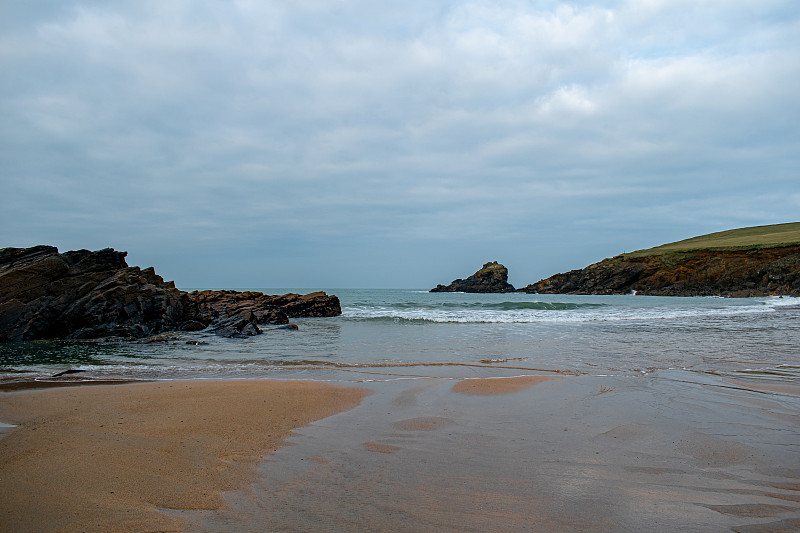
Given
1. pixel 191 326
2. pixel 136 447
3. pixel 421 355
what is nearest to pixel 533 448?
pixel 136 447

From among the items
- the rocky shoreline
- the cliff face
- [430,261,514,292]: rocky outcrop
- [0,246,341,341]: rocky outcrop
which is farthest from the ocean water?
[430,261,514,292]: rocky outcrop

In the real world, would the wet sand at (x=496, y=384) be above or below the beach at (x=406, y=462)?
below

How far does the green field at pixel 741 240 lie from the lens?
6431 centimetres

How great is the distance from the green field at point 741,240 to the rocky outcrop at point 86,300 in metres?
73.1

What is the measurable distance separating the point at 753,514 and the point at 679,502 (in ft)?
1.31

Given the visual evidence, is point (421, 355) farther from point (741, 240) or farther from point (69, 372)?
point (741, 240)

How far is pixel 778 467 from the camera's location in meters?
3.69

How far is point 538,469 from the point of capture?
3.67 m

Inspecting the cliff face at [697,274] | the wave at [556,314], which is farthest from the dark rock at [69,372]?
the cliff face at [697,274]

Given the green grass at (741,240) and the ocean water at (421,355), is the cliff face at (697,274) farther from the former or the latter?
the ocean water at (421,355)

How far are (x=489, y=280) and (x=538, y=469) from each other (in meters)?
91.3

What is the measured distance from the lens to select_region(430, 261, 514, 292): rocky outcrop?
9219cm

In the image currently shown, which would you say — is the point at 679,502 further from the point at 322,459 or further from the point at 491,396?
the point at 491,396

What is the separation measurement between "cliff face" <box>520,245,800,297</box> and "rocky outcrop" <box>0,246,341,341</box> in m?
60.2
